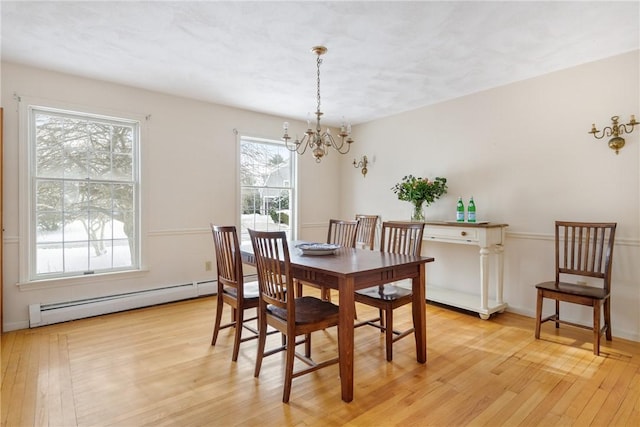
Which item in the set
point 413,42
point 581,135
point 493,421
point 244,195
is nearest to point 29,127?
point 244,195

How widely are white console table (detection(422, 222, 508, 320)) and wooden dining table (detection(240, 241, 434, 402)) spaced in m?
1.23

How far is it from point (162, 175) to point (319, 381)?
2925 mm

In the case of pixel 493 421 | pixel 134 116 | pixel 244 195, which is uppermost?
pixel 134 116

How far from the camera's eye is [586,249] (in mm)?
2926

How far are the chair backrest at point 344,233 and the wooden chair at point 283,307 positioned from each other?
124 cm

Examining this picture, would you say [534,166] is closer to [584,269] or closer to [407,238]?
[584,269]

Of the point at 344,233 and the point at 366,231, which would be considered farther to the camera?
the point at 366,231

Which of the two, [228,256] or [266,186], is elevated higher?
[266,186]

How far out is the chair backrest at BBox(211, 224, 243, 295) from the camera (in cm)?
255

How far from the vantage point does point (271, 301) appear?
221 cm

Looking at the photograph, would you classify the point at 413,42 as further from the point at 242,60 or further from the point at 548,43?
the point at 242,60

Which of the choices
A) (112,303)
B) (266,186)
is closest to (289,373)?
(112,303)

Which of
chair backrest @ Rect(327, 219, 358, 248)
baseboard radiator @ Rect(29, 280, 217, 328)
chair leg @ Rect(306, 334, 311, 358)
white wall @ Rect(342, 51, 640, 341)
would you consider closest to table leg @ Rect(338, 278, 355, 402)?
chair leg @ Rect(306, 334, 311, 358)

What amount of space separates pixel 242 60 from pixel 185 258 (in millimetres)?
2403
